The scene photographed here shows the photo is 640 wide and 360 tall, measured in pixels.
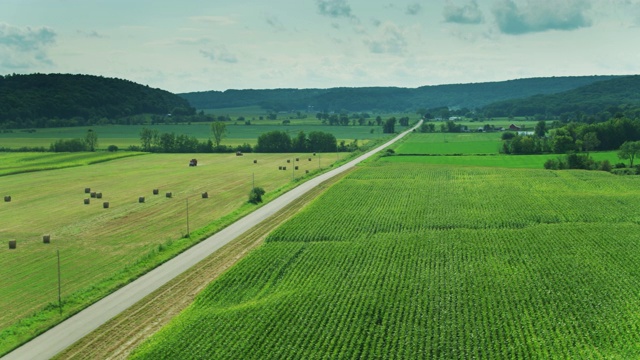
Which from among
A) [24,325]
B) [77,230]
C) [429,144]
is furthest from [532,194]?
[429,144]

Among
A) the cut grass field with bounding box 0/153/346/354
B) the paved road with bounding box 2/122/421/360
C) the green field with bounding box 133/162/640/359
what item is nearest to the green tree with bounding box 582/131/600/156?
the cut grass field with bounding box 0/153/346/354

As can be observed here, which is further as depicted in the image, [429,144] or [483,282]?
[429,144]

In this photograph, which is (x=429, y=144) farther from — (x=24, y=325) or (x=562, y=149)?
(x=24, y=325)

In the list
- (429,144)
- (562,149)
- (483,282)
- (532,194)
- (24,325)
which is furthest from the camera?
(429,144)

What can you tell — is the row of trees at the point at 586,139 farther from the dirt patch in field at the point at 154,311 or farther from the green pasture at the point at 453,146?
the dirt patch in field at the point at 154,311

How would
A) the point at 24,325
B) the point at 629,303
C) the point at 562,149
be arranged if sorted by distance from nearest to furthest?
the point at 24,325
the point at 629,303
the point at 562,149

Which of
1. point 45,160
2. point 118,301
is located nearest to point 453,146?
point 45,160
